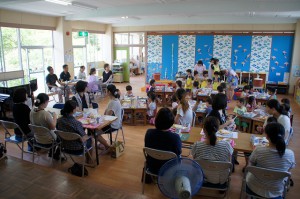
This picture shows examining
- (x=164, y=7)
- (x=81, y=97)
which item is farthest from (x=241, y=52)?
(x=81, y=97)

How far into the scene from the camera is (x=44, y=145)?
4105 mm

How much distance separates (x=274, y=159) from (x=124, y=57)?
12194 millimetres

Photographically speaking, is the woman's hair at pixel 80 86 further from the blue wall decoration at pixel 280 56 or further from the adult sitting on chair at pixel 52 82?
the blue wall decoration at pixel 280 56

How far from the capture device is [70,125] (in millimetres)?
3758

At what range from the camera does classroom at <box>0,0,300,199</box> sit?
2.89 metres

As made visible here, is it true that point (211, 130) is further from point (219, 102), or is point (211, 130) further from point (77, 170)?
point (77, 170)

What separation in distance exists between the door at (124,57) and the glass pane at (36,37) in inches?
174

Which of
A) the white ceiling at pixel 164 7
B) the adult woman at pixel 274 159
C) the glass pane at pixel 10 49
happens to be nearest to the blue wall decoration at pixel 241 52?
the white ceiling at pixel 164 7

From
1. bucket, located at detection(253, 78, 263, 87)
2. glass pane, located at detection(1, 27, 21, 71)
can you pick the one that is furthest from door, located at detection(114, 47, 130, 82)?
bucket, located at detection(253, 78, 263, 87)

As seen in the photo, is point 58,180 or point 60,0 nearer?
point 58,180

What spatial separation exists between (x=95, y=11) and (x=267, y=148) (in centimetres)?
789

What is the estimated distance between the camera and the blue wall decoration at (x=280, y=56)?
36.0ft

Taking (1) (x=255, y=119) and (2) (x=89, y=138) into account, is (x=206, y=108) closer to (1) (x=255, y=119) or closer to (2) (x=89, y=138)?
(1) (x=255, y=119)

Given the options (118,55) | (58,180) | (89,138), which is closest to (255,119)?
→ (89,138)
